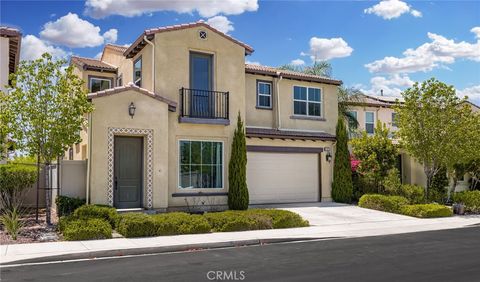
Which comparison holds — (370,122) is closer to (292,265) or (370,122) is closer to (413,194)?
(413,194)

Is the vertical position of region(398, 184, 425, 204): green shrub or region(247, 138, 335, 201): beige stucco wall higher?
region(247, 138, 335, 201): beige stucco wall

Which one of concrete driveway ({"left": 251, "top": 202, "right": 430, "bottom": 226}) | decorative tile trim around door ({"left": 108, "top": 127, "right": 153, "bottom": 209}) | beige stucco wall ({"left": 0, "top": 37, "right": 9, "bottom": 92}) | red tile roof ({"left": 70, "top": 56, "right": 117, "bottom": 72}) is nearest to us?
decorative tile trim around door ({"left": 108, "top": 127, "right": 153, "bottom": 209})

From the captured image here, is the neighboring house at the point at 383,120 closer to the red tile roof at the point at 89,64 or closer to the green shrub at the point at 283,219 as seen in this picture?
the green shrub at the point at 283,219

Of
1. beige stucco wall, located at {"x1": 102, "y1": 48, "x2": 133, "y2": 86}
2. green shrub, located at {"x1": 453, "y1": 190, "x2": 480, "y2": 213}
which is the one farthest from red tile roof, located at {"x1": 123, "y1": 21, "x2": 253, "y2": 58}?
green shrub, located at {"x1": 453, "y1": 190, "x2": 480, "y2": 213}

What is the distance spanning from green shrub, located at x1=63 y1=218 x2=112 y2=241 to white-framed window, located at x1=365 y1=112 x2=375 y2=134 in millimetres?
20017

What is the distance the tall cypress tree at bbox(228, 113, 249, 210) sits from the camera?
17781 mm

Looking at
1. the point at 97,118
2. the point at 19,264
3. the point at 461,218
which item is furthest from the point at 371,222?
the point at 19,264

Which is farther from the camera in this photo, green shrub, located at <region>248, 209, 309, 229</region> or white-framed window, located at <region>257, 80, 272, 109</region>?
white-framed window, located at <region>257, 80, 272, 109</region>

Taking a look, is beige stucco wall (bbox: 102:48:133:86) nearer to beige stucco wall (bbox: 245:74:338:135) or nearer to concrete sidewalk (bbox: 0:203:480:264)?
beige stucco wall (bbox: 245:74:338:135)

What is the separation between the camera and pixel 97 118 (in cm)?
1527

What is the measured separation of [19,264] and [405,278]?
7.24 m

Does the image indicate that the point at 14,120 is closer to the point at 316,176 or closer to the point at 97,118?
the point at 97,118

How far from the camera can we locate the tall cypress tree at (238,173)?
700 inches
